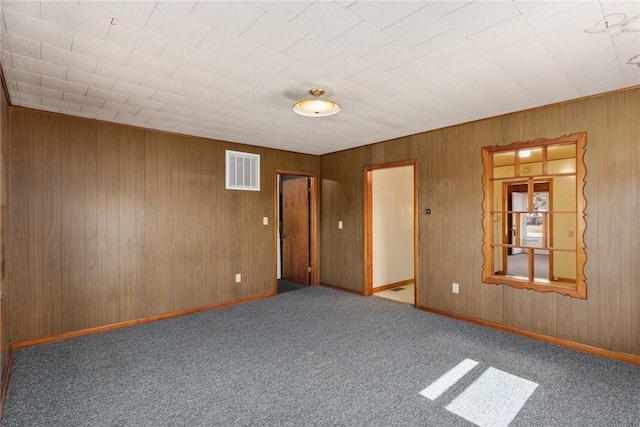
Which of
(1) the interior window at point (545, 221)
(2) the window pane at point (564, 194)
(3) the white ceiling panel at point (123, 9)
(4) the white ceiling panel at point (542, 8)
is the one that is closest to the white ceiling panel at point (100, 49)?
(3) the white ceiling panel at point (123, 9)

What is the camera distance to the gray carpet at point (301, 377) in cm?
216

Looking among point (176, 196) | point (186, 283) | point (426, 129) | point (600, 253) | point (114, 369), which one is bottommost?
point (114, 369)

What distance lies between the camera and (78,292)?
142 inches

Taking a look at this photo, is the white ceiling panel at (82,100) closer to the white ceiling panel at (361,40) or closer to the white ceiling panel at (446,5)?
the white ceiling panel at (361,40)

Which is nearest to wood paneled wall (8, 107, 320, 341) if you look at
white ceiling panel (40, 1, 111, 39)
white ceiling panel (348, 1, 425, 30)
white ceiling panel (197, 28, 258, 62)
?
white ceiling panel (40, 1, 111, 39)

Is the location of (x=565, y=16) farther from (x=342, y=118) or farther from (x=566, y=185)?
(x=566, y=185)

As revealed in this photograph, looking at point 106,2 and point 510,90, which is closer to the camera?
point 106,2

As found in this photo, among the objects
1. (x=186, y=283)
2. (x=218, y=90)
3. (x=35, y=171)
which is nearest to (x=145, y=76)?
(x=218, y=90)

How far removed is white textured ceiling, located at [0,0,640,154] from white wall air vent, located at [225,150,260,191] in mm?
1319

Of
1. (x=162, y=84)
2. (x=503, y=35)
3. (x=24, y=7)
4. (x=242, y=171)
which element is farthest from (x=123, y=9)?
(x=242, y=171)

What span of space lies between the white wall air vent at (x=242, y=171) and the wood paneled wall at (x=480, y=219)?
1.55 metres

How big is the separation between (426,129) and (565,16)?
2.46 metres

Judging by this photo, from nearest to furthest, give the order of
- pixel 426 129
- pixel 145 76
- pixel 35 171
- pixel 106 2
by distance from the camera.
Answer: pixel 106 2 → pixel 145 76 → pixel 35 171 → pixel 426 129

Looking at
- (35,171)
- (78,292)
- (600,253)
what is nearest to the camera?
(600,253)
